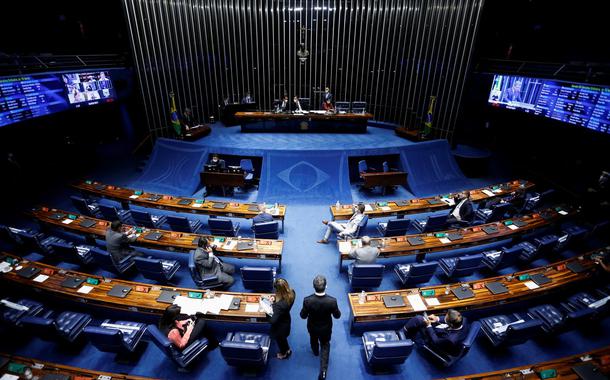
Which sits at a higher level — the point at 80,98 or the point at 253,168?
the point at 80,98

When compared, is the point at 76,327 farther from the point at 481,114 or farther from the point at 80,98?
the point at 481,114

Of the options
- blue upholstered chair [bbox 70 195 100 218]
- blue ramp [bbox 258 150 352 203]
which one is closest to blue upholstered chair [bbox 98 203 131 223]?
blue upholstered chair [bbox 70 195 100 218]

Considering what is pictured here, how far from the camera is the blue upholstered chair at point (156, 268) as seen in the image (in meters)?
5.45

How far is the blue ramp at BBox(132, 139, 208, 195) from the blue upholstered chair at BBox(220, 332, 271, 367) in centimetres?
669

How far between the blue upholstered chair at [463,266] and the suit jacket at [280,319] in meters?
3.58

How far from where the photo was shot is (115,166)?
12.0 meters

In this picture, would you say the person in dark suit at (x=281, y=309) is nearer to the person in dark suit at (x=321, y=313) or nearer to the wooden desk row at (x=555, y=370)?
the person in dark suit at (x=321, y=313)

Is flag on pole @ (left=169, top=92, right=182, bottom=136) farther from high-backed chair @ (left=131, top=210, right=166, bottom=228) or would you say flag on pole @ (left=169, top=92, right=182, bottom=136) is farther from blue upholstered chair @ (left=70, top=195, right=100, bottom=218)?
high-backed chair @ (left=131, top=210, right=166, bottom=228)

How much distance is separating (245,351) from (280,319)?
1.93 feet

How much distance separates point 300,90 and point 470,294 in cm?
1293

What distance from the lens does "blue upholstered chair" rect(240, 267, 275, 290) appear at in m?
5.23

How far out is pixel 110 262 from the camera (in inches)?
226

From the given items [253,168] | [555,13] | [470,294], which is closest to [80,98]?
[253,168]

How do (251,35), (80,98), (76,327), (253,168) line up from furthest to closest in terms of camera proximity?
(251,35) → (253,168) → (80,98) → (76,327)
